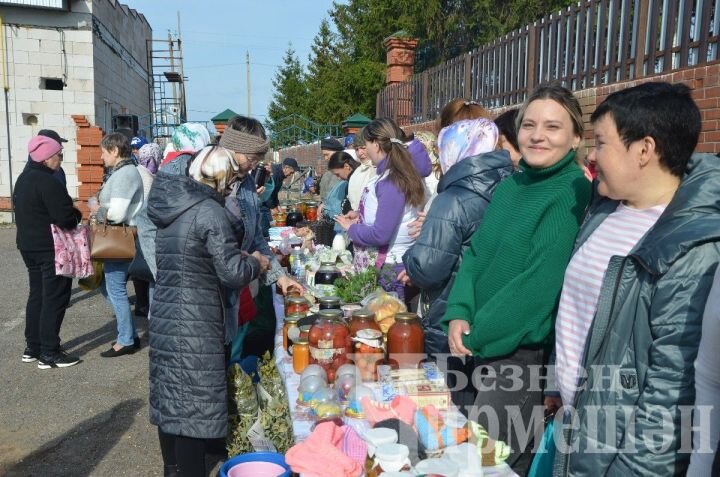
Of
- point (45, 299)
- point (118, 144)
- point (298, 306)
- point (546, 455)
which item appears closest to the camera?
point (546, 455)

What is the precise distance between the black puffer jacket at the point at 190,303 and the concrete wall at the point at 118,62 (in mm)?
13468

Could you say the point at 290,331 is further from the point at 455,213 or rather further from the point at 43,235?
the point at 43,235

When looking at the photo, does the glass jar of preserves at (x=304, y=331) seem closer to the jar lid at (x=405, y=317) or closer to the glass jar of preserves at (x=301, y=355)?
the glass jar of preserves at (x=301, y=355)

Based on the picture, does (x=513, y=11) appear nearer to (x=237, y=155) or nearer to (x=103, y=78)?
(x=103, y=78)

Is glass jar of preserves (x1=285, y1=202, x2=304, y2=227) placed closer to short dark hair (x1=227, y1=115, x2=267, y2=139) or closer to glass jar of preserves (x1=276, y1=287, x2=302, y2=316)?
glass jar of preserves (x1=276, y1=287, x2=302, y2=316)

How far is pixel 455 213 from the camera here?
243 cm

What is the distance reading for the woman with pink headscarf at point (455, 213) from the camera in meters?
2.44

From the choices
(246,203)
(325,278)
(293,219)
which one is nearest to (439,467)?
(325,278)

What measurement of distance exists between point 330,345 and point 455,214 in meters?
0.76

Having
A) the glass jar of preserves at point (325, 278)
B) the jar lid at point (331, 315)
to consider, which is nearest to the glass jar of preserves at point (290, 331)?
the jar lid at point (331, 315)

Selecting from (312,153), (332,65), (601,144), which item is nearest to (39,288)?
(601,144)

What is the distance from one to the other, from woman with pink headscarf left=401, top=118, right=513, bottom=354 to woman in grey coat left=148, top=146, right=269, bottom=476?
2.83 feet

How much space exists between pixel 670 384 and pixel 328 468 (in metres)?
0.97

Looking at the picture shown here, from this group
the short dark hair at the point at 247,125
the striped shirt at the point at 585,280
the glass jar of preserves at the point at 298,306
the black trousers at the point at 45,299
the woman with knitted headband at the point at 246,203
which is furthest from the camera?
the black trousers at the point at 45,299
